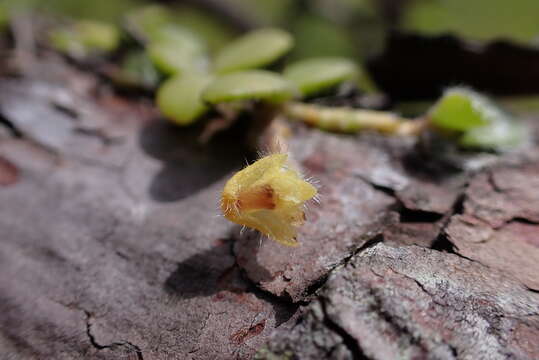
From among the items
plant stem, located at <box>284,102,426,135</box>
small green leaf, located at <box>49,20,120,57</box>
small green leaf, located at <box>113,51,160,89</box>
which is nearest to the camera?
plant stem, located at <box>284,102,426,135</box>

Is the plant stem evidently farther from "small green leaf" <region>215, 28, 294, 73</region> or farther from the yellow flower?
the yellow flower

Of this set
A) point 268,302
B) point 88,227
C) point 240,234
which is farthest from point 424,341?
point 88,227

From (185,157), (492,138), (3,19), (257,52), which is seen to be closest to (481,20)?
(492,138)

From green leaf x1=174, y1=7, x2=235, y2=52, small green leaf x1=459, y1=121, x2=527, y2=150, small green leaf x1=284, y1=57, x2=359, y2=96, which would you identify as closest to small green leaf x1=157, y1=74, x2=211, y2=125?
small green leaf x1=284, y1=57, x2=359, y2=96

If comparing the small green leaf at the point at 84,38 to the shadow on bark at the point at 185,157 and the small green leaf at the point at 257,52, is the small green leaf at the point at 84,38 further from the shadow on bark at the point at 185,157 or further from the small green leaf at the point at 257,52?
the small green leaf at the point at 257,52

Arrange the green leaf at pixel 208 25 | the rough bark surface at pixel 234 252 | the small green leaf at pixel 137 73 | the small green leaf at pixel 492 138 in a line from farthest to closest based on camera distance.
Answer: the green leaf at pixel 208 25 → the small green leaf at pixel 137 73 → the small green leaf at pixel 492 138 → the rough bark surface at pixel 234 252

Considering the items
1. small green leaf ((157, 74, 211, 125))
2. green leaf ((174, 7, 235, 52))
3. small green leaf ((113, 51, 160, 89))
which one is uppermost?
small green leaf ((157, 74, 211, 125))

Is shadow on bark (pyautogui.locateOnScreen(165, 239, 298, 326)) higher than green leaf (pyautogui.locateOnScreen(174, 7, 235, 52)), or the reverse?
shadow on bark (pyautogui.locateOnScreen(165, 239, 298, 326))

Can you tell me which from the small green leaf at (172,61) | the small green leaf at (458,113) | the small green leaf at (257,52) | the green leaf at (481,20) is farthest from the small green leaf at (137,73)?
the green leaf at (481,20)
